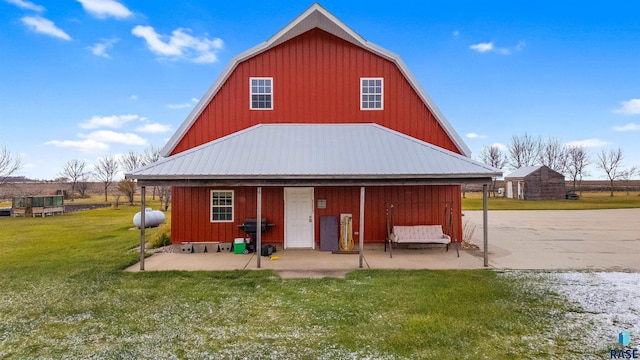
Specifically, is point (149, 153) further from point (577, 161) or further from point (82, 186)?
point (577, 161)

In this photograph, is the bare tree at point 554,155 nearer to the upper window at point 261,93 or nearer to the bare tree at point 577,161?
the bare tree at point 577,161

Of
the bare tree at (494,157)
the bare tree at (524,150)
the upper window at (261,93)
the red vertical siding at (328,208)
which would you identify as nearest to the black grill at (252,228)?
the red vertical siding at (328,208)

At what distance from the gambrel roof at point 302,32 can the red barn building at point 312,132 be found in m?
0.04

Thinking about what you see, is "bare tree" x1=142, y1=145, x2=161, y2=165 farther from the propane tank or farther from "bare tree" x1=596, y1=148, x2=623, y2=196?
"bare tree" x1=596, y1=148, x2=623, y2=196

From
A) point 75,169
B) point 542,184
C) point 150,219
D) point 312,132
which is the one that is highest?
point 75,169

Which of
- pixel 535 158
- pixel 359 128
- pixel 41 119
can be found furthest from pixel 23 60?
pixel 535 158

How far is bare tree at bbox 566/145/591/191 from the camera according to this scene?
5038 cm

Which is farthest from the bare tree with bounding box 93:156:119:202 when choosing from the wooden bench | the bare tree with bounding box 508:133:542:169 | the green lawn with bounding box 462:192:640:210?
the bare tree with bounding box 508:133:542:169

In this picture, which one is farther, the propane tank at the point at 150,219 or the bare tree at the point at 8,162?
the bare tree at the point at 8,162

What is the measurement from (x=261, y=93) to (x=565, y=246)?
12.3m

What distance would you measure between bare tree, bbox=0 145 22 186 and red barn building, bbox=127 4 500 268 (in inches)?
1176

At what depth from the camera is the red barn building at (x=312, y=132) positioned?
1042 cm

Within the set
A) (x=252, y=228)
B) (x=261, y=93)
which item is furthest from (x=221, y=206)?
(x=261, y=93)

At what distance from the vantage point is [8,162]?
30656 mm
